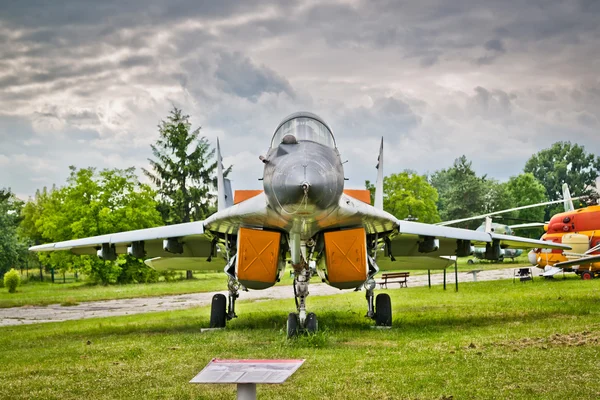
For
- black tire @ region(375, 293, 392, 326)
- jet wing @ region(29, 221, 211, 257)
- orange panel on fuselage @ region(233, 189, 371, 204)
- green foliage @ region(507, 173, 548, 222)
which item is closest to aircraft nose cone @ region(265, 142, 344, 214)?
orange panel on fuselage @ region(233, 189, 371, 204)

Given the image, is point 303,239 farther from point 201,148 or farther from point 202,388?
point 201,148

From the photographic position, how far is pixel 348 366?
25.9 feet

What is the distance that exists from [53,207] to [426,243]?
46.8 m

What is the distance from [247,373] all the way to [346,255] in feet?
21.6

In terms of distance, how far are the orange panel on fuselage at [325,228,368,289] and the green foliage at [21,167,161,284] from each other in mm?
32761

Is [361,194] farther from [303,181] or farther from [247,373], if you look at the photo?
[247,373]

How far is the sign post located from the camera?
394cm

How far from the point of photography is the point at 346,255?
10.6 metres

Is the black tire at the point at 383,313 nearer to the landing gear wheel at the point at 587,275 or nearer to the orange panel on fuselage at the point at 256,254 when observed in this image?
the orange panel on fuselage at the point at 256,254

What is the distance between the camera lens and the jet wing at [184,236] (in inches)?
402

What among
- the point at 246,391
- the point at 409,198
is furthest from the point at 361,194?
the point at 409,198

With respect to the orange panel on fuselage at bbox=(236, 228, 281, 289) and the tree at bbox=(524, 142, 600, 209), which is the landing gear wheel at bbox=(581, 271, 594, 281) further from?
the tree at bbox=(524, 142, 600, 209)

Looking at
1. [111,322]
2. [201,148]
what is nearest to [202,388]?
[111,322]

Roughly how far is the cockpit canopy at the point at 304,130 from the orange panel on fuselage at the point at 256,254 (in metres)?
1.52
